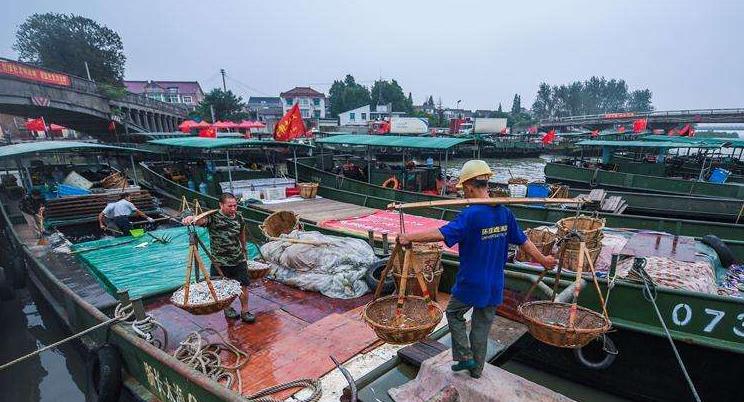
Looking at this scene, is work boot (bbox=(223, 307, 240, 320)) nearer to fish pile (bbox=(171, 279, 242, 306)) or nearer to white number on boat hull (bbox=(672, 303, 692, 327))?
fish pile (bbox=(171, 279, 242, 306))

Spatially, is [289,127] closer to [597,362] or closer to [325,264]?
[325,264]

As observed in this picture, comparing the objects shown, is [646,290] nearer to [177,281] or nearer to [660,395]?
[660,395]

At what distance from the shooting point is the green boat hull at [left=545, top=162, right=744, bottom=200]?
13.0 m

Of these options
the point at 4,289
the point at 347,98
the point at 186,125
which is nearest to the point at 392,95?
the point at 347,98

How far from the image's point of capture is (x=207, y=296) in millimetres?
4375

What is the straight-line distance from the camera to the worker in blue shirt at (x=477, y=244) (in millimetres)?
2709

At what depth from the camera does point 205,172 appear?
15.0 meters

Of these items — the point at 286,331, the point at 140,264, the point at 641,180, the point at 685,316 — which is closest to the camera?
the point at 685,316

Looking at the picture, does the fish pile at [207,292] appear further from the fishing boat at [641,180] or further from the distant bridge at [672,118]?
the distant bridge at [672,118]

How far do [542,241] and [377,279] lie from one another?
3316 mm

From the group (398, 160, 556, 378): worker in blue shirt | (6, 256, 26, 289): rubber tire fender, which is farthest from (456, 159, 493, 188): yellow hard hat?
(6, 256, 26, 289): rubber tire fender

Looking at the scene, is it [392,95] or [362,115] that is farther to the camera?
[392,95]

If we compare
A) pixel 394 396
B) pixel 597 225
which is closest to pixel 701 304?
pixel 597 225

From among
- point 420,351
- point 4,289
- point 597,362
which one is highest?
point 420,351
